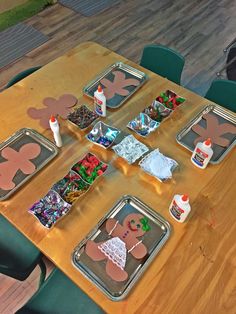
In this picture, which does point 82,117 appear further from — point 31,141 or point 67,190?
point 67,190

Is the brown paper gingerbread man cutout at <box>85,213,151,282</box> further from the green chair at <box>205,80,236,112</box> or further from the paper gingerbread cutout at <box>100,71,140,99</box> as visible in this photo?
the green chair at <box>205,80,236,112</box>

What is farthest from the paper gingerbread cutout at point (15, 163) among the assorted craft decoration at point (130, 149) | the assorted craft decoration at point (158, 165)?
the assorted craft decoration at point (158, 165)

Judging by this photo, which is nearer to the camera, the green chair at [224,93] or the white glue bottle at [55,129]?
the white glue bottle at [55,129]

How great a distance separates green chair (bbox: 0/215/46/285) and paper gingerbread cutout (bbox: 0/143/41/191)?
343 millimetres

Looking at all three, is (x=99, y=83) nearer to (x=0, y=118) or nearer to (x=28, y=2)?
(x=0, y=118)

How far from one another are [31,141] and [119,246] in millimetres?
667

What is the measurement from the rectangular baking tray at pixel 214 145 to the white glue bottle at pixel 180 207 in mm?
323

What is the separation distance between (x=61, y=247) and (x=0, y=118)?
2.51ft

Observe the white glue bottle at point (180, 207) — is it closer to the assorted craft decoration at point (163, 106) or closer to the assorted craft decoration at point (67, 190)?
the assorted craft decoration at point (67, 190)

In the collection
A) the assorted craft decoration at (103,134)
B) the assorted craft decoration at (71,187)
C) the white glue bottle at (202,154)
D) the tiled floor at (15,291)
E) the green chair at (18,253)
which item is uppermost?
the white glue bottle at (202,154)

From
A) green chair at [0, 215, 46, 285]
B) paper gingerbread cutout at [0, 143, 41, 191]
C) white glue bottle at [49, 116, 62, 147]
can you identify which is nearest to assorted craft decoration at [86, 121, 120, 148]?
white glue bottle at [49, 116, 62, 147]

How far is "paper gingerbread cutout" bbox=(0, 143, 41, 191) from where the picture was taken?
1244 millimetres

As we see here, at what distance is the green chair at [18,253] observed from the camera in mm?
1314

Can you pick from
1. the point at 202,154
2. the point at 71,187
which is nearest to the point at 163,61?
the point at 202,154
